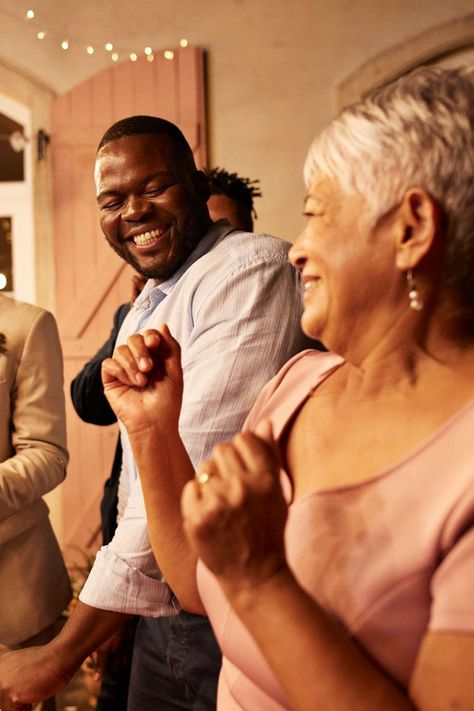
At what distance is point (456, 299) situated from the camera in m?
0.93

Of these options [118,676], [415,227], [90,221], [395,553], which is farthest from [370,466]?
[90,221]

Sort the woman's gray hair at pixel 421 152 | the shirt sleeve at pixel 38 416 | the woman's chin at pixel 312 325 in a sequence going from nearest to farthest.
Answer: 1. the woman's gray hair at pixel 421 152
2. the woman's chin at pixel 312 325
3. the shirt sleeve at pixel 38 416

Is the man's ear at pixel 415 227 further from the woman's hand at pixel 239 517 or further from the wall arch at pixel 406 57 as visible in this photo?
the wall arch at pixel 406 57

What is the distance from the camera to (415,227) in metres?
0.89

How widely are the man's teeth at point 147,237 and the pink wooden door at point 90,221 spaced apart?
2.60 meters

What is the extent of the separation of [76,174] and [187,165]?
2760mm

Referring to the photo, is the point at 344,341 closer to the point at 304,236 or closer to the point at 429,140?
the point at 304,236

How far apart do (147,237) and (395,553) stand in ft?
3.68

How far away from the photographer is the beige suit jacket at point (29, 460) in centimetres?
197

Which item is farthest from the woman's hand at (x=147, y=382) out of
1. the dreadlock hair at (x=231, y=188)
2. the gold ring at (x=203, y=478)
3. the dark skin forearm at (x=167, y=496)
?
the dreadlock hair at (x=231, y=188)

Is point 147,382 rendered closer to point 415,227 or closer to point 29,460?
point 415,227

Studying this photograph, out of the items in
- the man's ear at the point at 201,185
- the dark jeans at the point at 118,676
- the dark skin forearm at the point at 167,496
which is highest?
the man's ear at the point at 201,185

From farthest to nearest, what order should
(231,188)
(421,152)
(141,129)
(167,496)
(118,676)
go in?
(231,188)
(118,676)
(141,129)
(167,496)
(421,152)

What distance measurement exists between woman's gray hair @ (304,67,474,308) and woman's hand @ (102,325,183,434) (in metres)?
0.40
